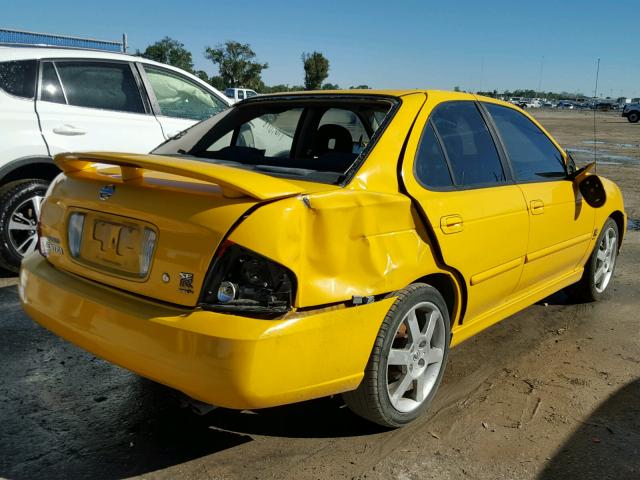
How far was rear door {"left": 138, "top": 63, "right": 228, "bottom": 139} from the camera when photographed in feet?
18.9

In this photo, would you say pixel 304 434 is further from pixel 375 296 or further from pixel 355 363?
pixel 375 296

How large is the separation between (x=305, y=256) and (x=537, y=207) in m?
1.92

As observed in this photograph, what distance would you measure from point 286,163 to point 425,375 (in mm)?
1314

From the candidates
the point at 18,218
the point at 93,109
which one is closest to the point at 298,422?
the point at 18,218

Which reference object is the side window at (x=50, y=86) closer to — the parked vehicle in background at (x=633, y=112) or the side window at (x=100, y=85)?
the side window at (x=100, y=85)

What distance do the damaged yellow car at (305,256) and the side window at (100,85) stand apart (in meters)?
2.16

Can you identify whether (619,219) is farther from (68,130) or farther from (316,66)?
(316,66)

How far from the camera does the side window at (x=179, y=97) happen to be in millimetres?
5859

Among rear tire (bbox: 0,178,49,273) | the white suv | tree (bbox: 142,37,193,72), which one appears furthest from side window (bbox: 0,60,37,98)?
tree (bbox: 142,37,193,72)

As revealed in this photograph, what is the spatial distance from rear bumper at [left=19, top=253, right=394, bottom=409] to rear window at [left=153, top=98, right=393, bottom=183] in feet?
3.69

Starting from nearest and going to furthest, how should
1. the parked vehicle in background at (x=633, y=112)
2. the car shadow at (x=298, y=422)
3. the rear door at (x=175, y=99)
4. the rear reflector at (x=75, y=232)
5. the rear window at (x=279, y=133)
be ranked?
the rear reflector at (x=75, y=232) → the car shadow at (x=298, y=422) → the rear window at (x=279, y=133) → the rear door at (x=175, y=99) → the parked vehicle in background at (x=633, y=112)

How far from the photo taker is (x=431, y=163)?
2963 mm

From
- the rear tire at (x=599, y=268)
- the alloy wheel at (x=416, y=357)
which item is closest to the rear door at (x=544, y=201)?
the rear tire at (x=599, y=268)

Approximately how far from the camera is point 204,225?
2.23 meters
